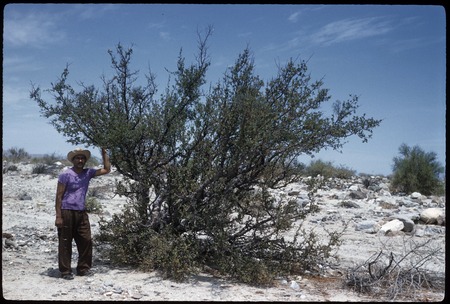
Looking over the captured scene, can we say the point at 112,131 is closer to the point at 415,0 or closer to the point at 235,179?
the point at 235,179

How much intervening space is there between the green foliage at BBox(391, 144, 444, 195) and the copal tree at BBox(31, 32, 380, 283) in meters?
19.3

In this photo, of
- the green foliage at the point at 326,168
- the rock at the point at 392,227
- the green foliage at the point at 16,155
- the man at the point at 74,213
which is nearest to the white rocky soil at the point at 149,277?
the rock at the point at 392,227

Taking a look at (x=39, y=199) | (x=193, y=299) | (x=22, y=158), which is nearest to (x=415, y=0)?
(x=193, y=299)

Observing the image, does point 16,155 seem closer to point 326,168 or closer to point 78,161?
point 326,168

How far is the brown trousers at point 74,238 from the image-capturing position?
6.52 metres

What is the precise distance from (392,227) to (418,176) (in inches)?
582

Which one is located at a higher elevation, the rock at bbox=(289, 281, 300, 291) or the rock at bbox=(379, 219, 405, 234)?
the rock at bbox=(379, 219, 405, 234)

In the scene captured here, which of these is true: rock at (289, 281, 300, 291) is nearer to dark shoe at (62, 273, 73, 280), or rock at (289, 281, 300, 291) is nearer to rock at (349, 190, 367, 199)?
dark shoe at (62, 273, 73, 280)

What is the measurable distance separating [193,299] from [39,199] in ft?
37.7

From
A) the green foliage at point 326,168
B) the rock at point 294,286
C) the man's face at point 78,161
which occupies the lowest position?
the rock at point 294,286

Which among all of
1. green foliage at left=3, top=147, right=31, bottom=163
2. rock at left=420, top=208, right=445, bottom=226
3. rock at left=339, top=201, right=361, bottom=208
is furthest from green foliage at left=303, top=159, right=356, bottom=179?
green foliage at left=3, top=147, right=31, bottom=163

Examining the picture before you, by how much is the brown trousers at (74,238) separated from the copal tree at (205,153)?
487mm

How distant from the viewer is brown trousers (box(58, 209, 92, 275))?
652cm

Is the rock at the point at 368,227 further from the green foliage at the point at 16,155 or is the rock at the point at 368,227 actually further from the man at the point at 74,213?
the green foliage at the point at 16,155
